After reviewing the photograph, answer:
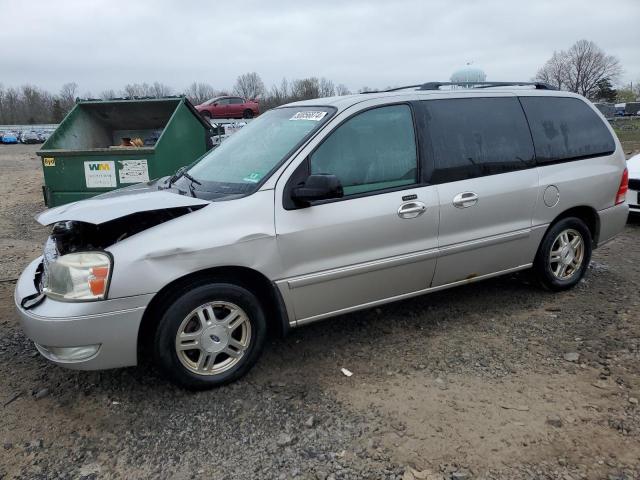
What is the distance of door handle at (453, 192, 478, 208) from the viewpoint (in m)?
3.96

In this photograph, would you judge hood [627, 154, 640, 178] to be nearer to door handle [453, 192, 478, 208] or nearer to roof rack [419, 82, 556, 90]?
roof rack [419, 82, 556, 90]

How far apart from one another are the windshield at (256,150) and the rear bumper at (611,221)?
288 centimetres

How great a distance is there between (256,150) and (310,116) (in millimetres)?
457

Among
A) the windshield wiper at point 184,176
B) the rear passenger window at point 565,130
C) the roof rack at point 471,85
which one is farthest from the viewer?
the rear passenger window at point 565,130

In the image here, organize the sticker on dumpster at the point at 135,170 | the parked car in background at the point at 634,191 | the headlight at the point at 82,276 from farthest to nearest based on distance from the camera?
the parked car in background at the point at 634,191, the sticker on dumpster at the point at 135,170, the headlight at the point at 82,276

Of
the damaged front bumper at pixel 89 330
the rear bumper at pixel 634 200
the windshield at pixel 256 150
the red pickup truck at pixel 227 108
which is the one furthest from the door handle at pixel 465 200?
the red pickup truck at pixel 227 108

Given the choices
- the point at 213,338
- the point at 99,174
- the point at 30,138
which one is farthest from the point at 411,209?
the point at 30,138

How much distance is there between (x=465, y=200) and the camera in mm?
3994

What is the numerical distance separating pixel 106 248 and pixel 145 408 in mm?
991

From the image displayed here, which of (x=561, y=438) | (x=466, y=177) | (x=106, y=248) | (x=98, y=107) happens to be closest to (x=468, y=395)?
(x=561, y=438)

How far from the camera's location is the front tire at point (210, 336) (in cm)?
311

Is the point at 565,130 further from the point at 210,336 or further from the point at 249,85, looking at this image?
the point at 249,85

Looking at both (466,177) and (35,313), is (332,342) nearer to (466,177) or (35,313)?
(466,177)

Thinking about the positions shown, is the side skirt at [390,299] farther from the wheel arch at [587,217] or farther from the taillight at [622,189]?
the taillight at [622,189]
